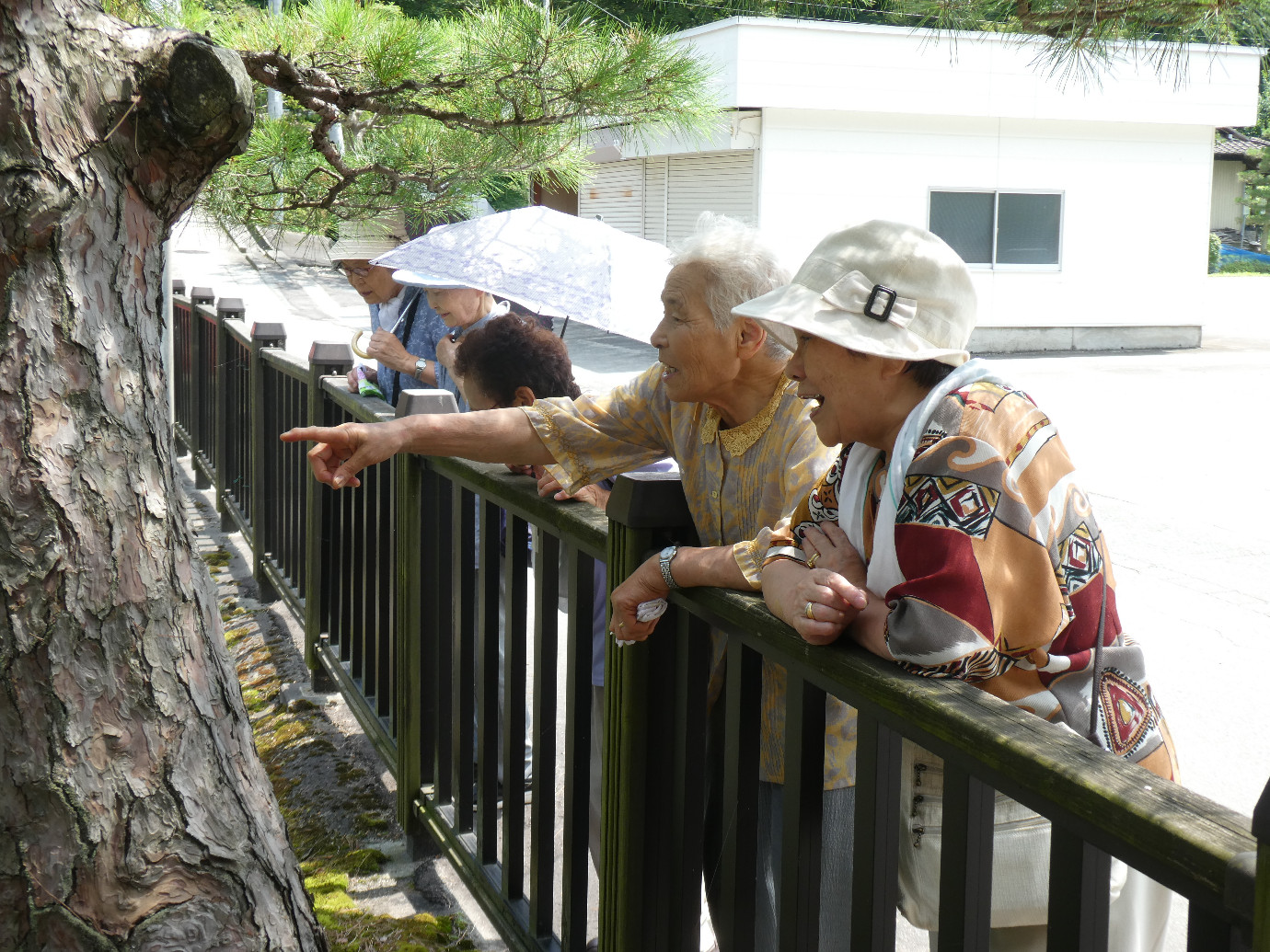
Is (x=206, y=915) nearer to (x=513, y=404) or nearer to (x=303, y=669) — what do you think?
(x=513, y=404)

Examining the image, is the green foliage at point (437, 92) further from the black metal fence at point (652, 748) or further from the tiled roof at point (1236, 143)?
the tiled roof at point (1236, 143)

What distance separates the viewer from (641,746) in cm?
215

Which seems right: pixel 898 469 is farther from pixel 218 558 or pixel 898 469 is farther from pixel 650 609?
pixel 218 558

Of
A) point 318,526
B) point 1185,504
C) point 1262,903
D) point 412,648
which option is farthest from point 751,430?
point 1185,504

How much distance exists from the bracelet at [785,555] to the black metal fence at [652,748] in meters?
0.08

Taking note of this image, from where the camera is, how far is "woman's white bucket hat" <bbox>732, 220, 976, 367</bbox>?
1.85 m

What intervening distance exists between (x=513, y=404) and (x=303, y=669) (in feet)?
7.94

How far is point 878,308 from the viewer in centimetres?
186

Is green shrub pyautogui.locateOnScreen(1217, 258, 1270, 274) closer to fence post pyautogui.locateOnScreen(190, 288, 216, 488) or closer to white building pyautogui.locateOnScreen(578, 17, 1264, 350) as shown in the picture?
white building pyautogui.locateOnScreen(578, 17, 1264, 350)

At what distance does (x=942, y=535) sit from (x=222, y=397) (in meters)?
6.37

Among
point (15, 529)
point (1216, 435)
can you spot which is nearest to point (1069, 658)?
point (15, 529)

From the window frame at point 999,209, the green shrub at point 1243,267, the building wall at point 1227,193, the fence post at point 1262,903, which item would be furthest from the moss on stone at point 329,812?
the building wall at point 1227,193

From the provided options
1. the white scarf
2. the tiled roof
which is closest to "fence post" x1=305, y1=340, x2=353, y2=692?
the white scarf

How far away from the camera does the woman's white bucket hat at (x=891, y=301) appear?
6.07 ft
